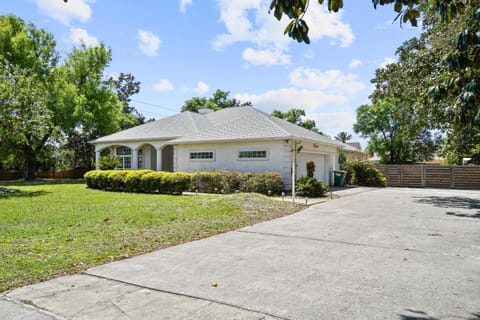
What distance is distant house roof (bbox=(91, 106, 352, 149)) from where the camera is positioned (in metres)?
17.9

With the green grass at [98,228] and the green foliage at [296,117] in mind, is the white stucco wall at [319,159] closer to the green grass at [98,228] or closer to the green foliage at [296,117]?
the green grass at [98,228]

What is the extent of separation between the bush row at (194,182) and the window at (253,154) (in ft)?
3.96

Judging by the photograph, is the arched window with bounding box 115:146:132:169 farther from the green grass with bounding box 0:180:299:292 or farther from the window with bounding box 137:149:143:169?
the green grass with bounding box 0:180:299:292

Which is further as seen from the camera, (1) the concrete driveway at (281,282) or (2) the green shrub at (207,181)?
(2) the green shrub at (207,181)

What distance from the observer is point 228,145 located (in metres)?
18.6

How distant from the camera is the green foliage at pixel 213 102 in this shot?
42.0m

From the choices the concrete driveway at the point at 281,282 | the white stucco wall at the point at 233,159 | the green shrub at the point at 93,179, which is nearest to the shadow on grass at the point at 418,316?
the concrete driveway at the point at 281,282

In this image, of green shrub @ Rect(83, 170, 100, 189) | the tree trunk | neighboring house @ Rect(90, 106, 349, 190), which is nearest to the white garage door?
neighboring house @ Rect(90, 106, 349, 190)

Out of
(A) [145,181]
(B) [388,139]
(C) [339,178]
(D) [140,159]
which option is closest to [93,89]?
(D) [140,159]

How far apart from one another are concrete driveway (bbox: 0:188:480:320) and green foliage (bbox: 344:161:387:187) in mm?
16790

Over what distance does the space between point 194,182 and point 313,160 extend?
7.21m

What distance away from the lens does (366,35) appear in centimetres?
866

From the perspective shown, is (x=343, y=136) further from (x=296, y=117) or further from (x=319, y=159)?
(x=319, y=159)

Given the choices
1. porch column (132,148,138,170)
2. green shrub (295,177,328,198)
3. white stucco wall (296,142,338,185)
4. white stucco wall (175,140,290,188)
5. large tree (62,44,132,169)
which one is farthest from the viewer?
large tree (62,44,132,169)
